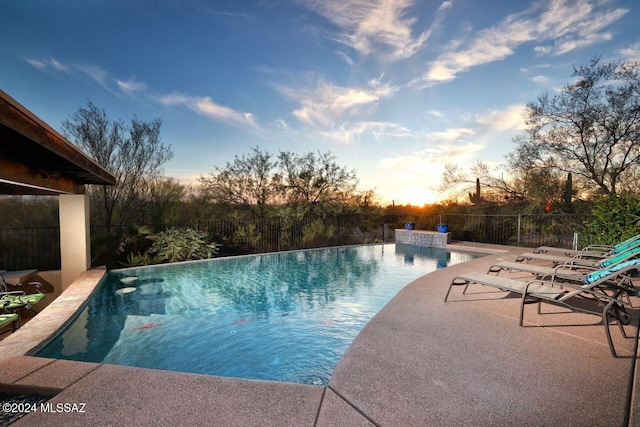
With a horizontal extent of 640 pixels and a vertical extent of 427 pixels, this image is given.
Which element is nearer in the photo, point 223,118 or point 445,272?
point 445,272

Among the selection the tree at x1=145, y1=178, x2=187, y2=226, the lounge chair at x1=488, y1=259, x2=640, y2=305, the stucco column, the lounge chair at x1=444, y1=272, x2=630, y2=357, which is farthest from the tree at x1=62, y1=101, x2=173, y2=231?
the lounge chair at x1=488, y1=259, x2=640, y2=305

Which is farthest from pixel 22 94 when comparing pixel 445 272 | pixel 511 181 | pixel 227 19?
pixel 511 181

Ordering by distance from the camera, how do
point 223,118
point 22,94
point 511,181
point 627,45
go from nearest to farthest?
point 22,94 → point 627,45 → point 223,118 → point 511,181

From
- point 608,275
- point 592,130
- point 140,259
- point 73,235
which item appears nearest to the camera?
point 608,275

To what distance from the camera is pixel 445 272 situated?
6238 millimetres

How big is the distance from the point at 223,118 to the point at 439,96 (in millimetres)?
8451

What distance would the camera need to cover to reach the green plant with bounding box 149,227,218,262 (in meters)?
9.05

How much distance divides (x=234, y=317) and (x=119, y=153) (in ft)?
33.0

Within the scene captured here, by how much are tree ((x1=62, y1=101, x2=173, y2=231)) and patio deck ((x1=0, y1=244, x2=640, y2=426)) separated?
9.62 metres

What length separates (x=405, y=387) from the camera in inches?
81.9

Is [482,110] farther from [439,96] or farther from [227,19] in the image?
[227,19]

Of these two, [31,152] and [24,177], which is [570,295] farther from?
[24,177]

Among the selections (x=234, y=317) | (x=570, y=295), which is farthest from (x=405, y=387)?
(x=234, y=317)

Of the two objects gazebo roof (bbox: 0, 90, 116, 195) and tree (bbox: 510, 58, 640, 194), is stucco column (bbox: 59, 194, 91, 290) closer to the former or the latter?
gazebo roof (bbox: 0, 90, 116, 195)
